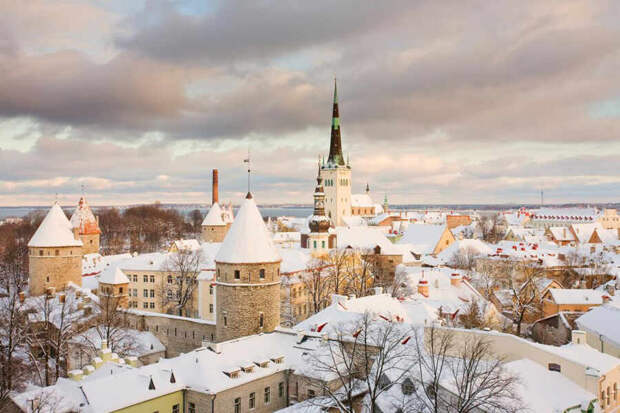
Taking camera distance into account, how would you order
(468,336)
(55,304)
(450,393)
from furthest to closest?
1. (55,304)
2. (468,336)
3. (450,393)

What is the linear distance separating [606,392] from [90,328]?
29884 millimetres

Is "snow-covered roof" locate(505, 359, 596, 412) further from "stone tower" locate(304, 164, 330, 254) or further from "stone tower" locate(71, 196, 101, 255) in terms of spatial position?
"stone tower" locate(71, 196, 101, 255)

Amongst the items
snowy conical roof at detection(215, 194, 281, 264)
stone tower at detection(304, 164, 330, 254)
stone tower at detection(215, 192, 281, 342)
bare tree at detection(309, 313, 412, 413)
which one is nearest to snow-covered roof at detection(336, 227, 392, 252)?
stone tower at detection(304, 164, 330, 254)

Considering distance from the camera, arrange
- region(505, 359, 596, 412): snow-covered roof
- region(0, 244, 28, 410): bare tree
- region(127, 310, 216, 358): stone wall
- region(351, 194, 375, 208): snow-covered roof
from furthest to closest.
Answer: region(351, 194, 375, 208): snow-covered roof, region(127, 310, 216, 358): stone wall, region(0, 244, 28, 410): bare tree, region(505, 359, 596, 412): snow-covered roof

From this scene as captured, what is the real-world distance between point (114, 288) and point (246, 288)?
16.7 metres

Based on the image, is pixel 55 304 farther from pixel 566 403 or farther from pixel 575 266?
pixel 575 266

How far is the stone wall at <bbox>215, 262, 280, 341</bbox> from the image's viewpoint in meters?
28.7

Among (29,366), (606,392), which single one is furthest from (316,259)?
(606,392)

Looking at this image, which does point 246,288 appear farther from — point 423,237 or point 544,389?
point 423,237

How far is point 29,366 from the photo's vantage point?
31469 mm

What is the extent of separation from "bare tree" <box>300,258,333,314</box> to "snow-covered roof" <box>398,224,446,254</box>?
31057 millimetres

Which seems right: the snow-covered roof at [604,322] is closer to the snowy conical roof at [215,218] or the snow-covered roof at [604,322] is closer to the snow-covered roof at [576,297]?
the snow-covered roof at [576,297]

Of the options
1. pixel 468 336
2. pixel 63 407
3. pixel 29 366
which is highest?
pixel 468 336

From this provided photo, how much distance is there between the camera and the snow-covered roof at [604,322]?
28792mm
